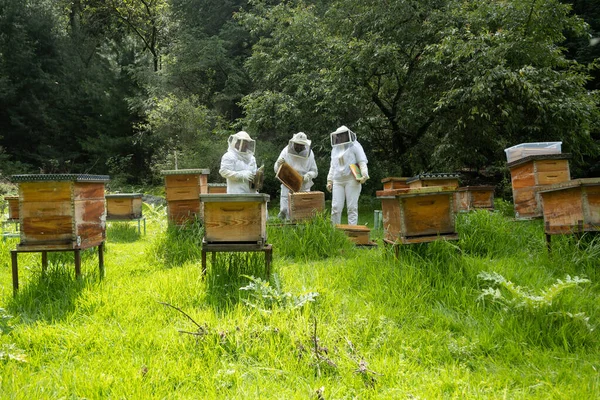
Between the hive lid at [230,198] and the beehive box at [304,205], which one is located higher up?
the hive lid at [230,198]

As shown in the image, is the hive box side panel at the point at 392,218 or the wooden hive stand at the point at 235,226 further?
the hive box side panel at the point at 392,218

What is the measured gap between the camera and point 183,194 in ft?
21.2

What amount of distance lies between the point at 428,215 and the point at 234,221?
2003mm

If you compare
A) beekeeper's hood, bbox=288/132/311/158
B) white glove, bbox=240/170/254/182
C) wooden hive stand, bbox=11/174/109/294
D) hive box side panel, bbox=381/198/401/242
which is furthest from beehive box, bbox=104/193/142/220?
hive box side panel, bbox=381/198/401/242

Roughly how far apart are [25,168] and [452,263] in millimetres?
23969

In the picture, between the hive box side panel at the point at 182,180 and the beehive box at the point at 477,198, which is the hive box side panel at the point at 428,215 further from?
the beehive box at the point at 477,198

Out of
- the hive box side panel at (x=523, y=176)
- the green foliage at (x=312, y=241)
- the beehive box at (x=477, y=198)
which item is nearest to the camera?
the green foliage at (x=312, y=241)

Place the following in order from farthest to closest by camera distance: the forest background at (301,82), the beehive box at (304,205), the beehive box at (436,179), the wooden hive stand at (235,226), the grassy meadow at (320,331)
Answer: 1. the forest background at (301,82)
2. the beehive box at (436,179)
3. the beehive box at (304,205)
4. the wooden hive stand at (235,226)
5. the grassy meadow at (320,331)

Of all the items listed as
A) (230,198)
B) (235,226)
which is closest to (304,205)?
(235,226)

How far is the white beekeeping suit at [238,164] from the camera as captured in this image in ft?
22.8

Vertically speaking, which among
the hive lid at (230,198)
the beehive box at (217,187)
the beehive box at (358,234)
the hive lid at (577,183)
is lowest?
the beehive box at (358,234)

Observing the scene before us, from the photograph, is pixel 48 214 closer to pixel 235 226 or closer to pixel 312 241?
pixel 235 226

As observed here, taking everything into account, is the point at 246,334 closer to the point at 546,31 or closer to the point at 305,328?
the point at 305,328

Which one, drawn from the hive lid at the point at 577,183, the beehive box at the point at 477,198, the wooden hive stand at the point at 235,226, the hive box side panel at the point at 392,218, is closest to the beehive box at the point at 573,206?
the hive lid at the point at 577,183
